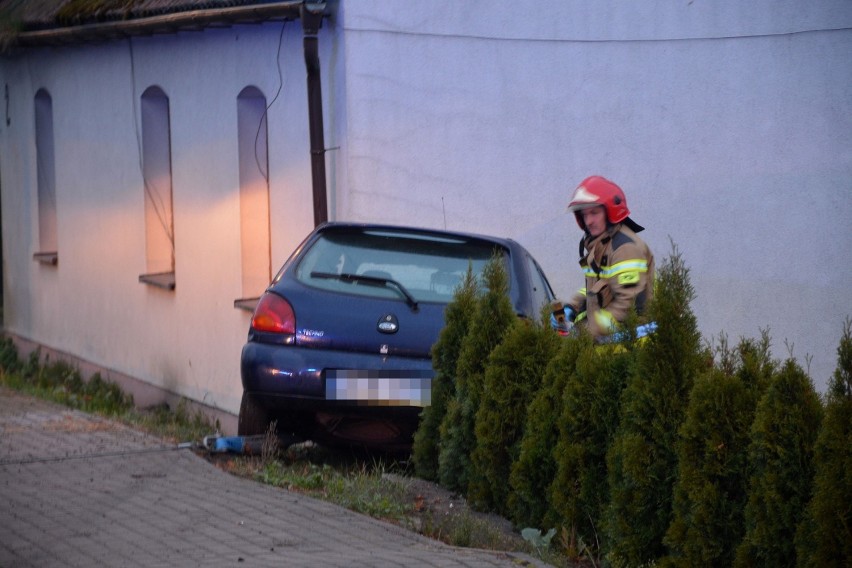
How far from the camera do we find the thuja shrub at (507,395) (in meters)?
6.43

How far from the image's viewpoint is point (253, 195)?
11.9 metres

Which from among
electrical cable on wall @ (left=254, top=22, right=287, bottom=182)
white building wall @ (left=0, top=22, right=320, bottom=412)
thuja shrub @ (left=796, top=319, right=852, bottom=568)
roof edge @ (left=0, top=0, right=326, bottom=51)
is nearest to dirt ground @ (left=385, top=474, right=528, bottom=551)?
thuja shrub @ (left=796, top=319, right=852, bottom=568)

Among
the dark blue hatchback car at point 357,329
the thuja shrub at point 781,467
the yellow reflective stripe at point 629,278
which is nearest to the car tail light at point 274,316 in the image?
the dark blue hatchback car at point 357,329

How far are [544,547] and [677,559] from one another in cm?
69

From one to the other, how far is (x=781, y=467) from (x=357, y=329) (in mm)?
2954

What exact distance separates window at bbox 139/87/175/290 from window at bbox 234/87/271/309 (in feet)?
5.95

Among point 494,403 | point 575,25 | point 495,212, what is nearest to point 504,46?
point 575,25

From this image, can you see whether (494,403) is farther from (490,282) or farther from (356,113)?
(356,113)

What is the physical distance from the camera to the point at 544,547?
5.92 metres

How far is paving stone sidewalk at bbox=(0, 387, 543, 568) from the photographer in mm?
5535

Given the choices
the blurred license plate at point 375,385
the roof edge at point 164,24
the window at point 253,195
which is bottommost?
the blurred license plate at point 375,385

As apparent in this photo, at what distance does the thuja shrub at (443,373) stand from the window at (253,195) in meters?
4.79

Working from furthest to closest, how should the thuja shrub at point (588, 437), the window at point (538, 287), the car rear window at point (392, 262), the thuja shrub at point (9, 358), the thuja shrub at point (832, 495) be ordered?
1. the thuja shrub at point (9, 358)
2. the window at point (538, 287)
3. the car rear window at point (392, 262)
4. the thuja shrub at point (588, 437)
5. the thuja shrub at point (832, 495)

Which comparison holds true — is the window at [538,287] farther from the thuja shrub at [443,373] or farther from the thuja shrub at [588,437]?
the thuja shrub at [588,437]
